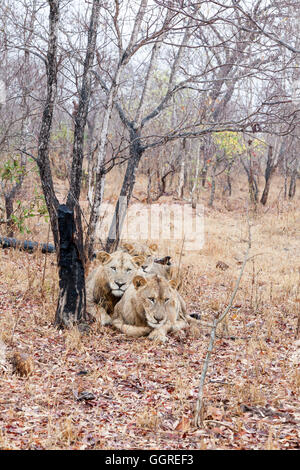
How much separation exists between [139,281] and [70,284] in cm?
94

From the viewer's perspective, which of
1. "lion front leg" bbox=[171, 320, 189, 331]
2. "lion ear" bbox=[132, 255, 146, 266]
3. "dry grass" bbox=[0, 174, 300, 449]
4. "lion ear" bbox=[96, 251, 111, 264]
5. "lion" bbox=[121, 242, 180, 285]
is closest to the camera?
"dry grass" bbox=[0, 174, 300, 449]

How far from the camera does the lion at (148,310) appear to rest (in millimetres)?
6559

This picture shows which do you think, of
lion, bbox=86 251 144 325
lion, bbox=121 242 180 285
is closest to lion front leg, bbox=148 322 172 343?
lion, bbox=86 251 144 325

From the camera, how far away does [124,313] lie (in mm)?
6906

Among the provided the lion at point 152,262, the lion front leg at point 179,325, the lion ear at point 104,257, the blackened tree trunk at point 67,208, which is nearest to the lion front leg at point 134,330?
the lion front leg at point 179,325

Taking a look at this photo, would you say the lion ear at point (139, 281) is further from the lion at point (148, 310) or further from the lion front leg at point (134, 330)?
the lion front leg at point (134, 330)

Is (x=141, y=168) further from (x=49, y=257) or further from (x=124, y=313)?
(x=124, y=313)

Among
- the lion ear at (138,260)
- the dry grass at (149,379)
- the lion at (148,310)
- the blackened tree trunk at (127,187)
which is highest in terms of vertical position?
the blackened tree trunk at (127,187)

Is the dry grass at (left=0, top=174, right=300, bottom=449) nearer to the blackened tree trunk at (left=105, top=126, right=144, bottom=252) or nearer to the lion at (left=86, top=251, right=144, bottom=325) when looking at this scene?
the lion at (left=86, top=251, right=144, bottom=325)

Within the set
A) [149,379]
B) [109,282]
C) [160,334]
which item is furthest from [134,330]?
[149,379]

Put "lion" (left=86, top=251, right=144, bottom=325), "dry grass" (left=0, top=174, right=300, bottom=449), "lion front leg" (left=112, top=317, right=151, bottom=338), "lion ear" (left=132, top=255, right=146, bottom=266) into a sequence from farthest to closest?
"lion ear" (left=132, top=255, right=146, bottom=266), "lion" (left=86, top=251, right=144, bottom=325), "lion front leg" (left=112, top=317, right=151, bottom=338), "dry grass" (left=0, top=174, right=300, bottom=449)

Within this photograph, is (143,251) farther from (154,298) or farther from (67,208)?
(67,208)

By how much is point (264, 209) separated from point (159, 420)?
19.1 meters

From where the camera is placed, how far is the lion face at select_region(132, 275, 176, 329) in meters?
6.55
